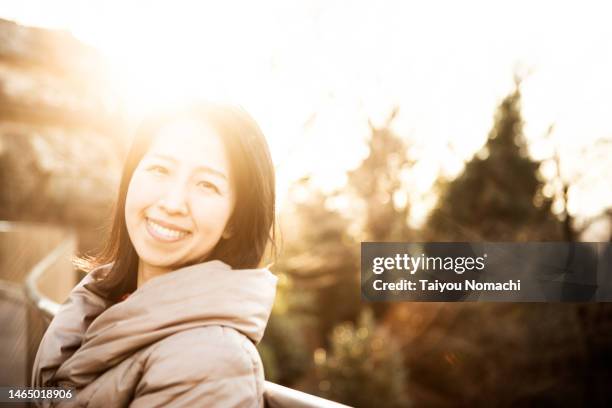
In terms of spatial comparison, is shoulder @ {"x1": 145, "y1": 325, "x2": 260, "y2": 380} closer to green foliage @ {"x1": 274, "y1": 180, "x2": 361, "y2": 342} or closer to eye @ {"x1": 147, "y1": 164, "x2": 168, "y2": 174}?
eye @ {"x1": 147, "y1": 164, "x2": 168, "y2": 174}

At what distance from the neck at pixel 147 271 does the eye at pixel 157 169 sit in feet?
0.81

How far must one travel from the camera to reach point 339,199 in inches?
739

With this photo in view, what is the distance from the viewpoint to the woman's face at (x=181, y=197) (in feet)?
4.10

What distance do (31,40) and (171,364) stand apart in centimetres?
1395

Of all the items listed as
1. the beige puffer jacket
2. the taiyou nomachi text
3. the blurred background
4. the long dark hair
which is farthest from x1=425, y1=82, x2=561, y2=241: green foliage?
the beige puffer jacket

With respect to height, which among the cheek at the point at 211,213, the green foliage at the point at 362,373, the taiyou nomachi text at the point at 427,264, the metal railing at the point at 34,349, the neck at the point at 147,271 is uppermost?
the taiyou nomachi text at the point at 427,264

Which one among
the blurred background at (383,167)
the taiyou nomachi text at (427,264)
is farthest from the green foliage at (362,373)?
the taiyou nomachi text at (427,264)

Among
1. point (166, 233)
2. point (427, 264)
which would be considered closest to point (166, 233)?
point (166, 233)

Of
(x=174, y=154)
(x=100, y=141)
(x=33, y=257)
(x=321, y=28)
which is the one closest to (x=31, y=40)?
(x=100, y=141)

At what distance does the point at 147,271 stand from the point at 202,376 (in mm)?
503

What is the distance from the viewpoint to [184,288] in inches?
45.4

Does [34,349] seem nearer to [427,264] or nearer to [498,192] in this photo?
[427,264]

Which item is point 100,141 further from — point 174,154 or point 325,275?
point 174,154

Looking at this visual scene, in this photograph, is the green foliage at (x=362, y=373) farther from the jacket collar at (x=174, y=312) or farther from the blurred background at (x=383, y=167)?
the jacket collar at (x=174, y=312)
